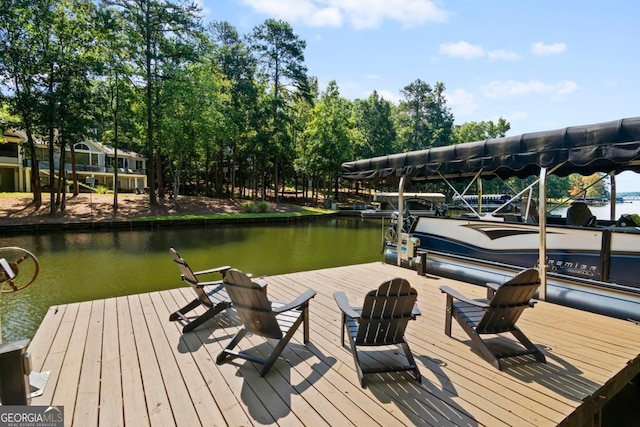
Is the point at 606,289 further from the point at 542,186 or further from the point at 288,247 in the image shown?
the point at 288,247

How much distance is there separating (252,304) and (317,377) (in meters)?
0.80

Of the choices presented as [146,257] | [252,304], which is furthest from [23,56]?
[252,304]

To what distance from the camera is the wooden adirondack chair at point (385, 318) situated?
9.02 ft

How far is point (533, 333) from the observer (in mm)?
3785

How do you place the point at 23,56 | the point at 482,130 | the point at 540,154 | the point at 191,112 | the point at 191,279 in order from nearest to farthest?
the point at 191,279 → the point at 540,154 → the point at 23,56 → the point at 191,112 → the point at 482,130

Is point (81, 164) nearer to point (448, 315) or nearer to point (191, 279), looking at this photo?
point (191, 279)

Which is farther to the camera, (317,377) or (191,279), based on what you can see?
(191,279)

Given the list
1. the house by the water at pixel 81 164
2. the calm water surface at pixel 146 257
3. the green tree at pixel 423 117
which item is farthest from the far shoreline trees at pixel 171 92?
the calm water surface at pixel 146 257

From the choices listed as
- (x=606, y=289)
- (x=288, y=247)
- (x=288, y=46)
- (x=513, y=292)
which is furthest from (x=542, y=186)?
(x=288, y=46)

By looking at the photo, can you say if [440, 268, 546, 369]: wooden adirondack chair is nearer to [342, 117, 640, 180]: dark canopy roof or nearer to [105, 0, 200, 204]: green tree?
[342, 117, 640, 180]: dark canopy roof

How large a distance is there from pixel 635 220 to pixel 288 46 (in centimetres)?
2768

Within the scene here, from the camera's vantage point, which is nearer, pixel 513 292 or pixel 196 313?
pixel 513 292

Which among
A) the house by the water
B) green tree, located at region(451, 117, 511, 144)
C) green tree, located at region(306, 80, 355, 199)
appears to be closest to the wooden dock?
the house by the water

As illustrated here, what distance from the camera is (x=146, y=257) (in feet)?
37.3
